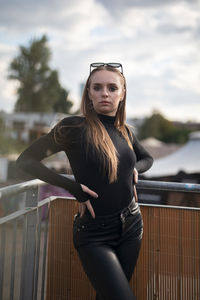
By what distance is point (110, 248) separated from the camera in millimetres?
1743

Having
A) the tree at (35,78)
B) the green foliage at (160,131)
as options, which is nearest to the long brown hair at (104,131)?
the tree at (35,78)

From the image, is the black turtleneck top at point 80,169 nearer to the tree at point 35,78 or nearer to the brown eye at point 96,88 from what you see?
the brown eye at point 96,88

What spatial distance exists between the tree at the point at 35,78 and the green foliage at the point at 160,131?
80.7ft

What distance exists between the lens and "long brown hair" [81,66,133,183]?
177 centimetres

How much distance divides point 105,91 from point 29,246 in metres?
1.12

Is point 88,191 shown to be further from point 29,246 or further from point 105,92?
point 29,246

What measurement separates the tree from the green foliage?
80.7 feet

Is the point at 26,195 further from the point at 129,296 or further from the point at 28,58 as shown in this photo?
the point at 28,58

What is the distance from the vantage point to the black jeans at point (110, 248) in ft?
5.38

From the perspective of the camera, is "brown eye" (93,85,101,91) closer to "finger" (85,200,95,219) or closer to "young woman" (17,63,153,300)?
"young woman" (17,63,153,300)

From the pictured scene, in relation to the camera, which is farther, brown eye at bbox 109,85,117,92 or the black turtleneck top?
brown eye at bbox 109,85,117,92

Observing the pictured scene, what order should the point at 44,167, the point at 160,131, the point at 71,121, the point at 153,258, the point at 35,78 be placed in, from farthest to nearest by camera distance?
the point at 160,131 → the point at 35,78 → the point at 153,258 → the point at 71,121 → the point at 44,167

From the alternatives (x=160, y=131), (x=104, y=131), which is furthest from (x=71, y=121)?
(x=160, y=131)

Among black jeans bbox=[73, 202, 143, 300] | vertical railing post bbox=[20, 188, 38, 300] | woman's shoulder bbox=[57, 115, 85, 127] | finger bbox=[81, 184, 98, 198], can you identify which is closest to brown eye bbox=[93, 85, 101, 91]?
woman's shoulder bbox=[57, 115, 85, 127]
